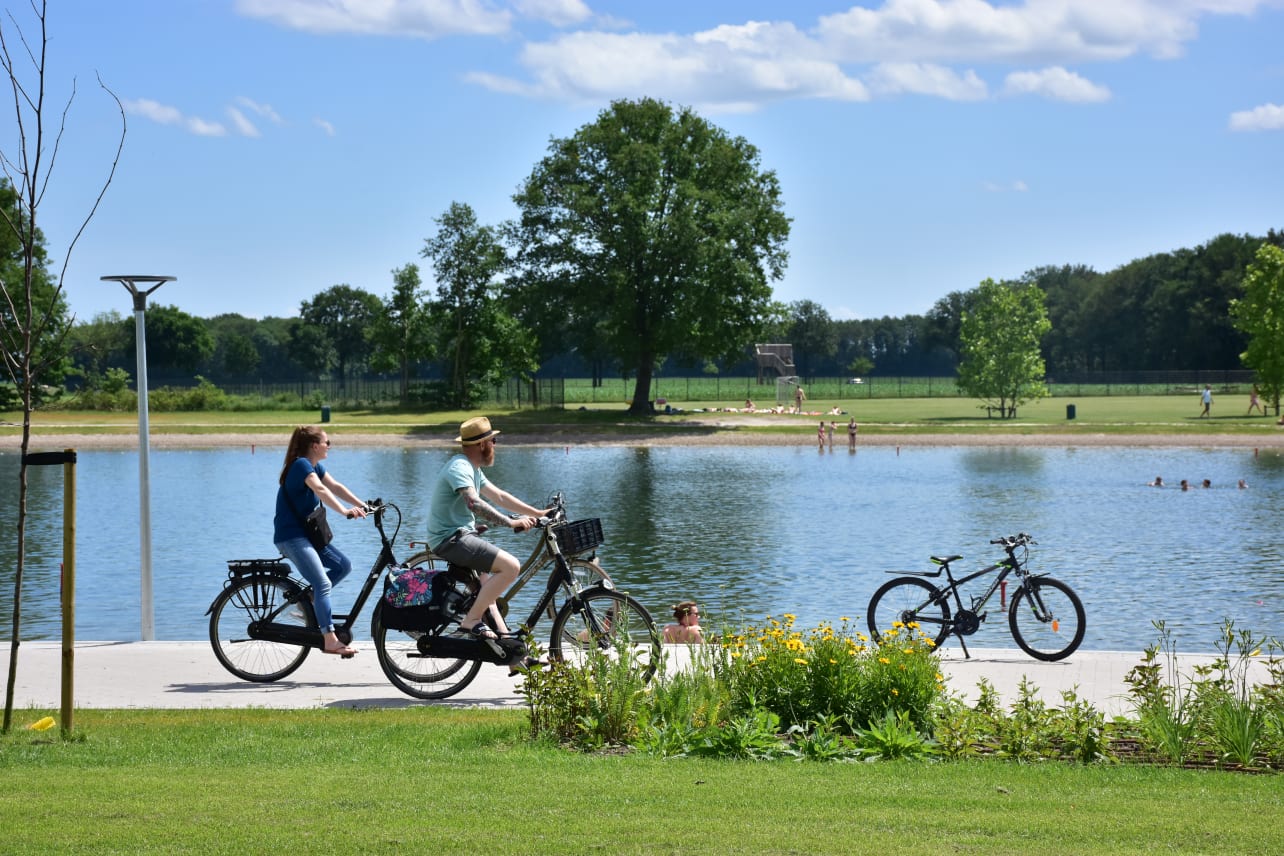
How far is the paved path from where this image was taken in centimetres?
1038

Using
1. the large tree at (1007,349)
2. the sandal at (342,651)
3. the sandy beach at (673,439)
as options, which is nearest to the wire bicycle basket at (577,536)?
the sandal at (342,651)

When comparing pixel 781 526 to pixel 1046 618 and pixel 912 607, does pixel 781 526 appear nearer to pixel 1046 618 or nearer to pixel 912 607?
pixel 912 607

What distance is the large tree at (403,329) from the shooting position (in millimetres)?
79312

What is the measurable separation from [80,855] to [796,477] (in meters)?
38.5

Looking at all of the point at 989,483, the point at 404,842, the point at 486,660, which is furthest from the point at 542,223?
the point at 404,842

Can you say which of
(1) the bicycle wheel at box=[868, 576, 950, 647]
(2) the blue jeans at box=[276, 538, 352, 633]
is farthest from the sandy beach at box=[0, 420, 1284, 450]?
(2) the blue jeans at box=[276, 538, 352, 633]

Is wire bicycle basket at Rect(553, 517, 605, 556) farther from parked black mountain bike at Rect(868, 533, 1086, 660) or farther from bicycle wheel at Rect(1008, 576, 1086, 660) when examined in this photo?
bicycle wheel at Rect(1008, 576, 1086, 660)

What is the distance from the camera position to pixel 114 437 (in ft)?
200

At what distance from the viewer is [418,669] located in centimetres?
1073

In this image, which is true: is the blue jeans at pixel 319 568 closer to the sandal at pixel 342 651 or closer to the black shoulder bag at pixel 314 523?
the black shoulder bag at pixel 314 523

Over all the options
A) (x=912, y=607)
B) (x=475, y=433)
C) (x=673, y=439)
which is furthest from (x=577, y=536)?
(x=673, y=439)

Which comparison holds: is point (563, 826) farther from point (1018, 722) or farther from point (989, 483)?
point (989, 483)

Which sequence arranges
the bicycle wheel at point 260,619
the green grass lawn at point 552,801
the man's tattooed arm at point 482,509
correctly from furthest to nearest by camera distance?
the bicycle wheel at point 260,619 → the man's tattooed arm at point 482,509 → the green grass lawn at point 552,801

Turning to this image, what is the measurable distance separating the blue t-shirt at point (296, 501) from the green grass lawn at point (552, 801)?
8.15 feet
